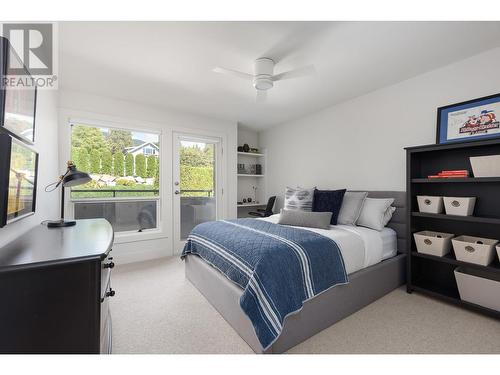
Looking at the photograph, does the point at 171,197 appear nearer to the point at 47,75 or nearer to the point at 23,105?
the point at 47,75

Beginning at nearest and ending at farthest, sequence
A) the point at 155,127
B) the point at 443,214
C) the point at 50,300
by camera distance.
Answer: the point at 50,300
the point at 443,214
the point at 155,127

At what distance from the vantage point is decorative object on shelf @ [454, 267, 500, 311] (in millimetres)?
1837

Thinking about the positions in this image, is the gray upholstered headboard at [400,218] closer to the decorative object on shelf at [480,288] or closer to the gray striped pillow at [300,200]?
the decorative object on shelf at [480,288]

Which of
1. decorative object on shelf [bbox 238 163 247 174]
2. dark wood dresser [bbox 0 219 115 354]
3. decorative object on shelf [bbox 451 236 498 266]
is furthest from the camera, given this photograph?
decorative object on shelf [bbox 238 163 247 174]

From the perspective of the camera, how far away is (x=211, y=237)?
2.26 metres

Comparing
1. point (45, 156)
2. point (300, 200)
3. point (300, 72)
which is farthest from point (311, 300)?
point (45, 156)

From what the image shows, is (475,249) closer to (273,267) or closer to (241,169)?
(273,267)

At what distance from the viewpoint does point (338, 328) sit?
1798 mm

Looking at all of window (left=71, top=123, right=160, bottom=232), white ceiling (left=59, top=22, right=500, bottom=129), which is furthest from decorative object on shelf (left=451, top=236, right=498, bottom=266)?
window (left=71, top=123, right=160, bottom=232)

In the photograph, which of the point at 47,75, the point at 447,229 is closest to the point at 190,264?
the point at 47,75

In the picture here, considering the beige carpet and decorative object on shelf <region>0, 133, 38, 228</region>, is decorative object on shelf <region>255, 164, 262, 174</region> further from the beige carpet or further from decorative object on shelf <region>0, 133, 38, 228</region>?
decorative object on shelf <region>0, 133, 38, 228</region>

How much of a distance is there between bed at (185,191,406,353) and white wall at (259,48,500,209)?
0.45 metres

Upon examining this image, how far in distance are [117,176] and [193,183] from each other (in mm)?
1170

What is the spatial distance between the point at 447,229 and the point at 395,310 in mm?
1058
